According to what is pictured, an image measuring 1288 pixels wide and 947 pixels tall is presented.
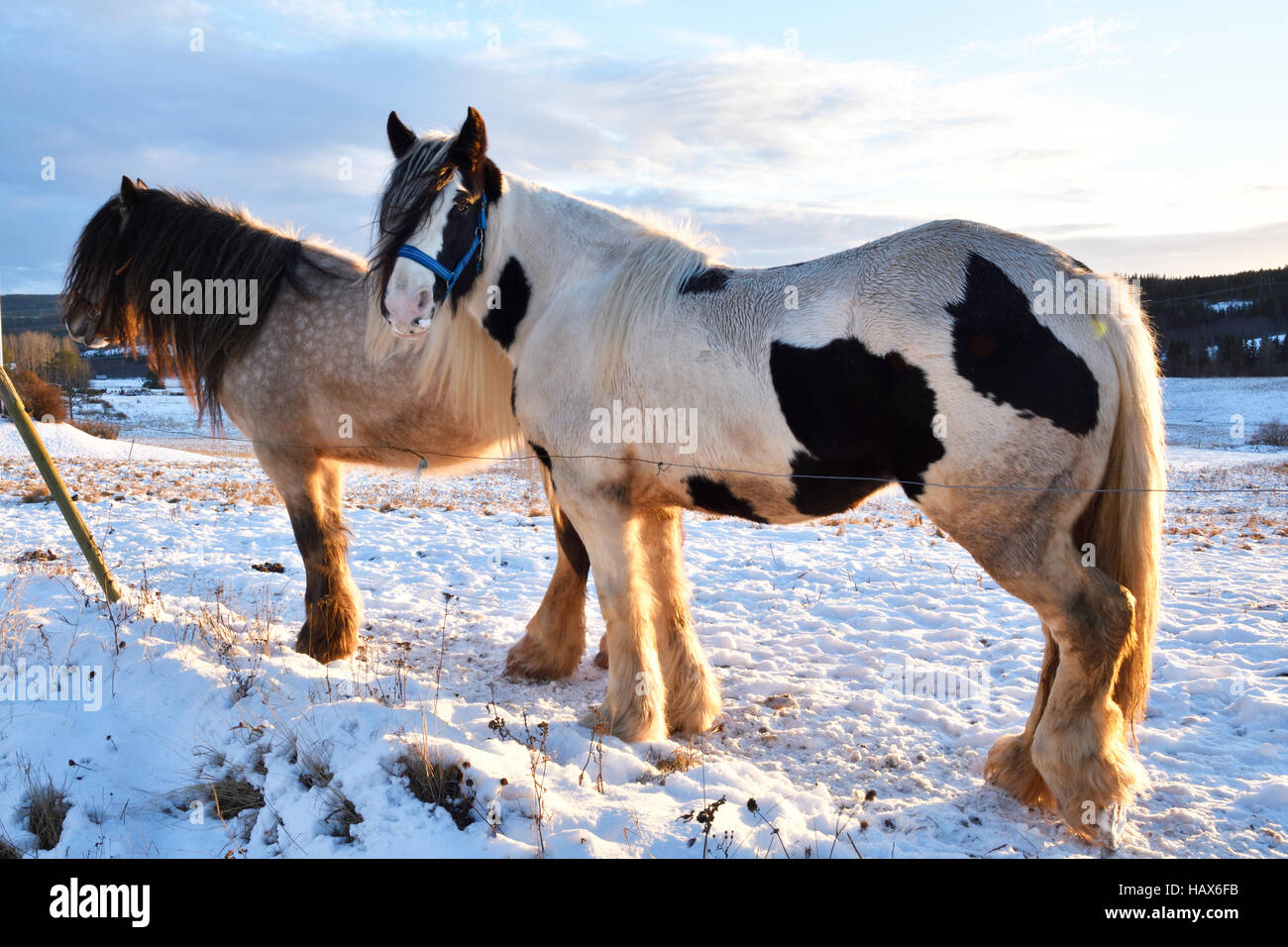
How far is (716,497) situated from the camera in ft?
11.1

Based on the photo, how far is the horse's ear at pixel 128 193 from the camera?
487 centimetres

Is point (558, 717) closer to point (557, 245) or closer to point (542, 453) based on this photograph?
point (542, 453)

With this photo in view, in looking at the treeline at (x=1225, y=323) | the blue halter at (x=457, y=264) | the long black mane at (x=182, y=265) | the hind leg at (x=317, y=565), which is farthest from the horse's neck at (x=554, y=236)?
the treeline at (x=1225, y=323)

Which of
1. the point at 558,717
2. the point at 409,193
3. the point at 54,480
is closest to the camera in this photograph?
the point at 409,193

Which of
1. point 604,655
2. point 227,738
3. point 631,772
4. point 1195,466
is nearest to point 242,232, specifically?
point 227,738

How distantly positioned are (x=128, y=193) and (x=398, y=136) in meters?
2.53

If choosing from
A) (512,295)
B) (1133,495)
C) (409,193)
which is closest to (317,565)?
(512,295)

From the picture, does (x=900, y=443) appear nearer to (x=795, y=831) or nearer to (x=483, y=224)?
(x=795, y=831)

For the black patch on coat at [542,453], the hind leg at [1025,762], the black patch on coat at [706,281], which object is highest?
the black patch on coat at [706,281]

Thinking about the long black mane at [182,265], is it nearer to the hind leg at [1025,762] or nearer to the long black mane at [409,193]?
the long black mane at [409,193]

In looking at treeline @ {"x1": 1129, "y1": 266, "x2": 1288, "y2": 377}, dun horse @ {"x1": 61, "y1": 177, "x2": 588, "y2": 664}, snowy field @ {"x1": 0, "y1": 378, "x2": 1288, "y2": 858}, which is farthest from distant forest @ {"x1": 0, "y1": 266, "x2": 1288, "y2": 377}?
dun horse @ {"x1": 61, "y1": 177, "x2": 588, "y2": 664}

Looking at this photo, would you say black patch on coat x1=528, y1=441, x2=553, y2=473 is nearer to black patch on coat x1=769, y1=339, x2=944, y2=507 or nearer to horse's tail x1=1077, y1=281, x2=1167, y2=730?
black patch on coat x1=769, y1=339, x2=944, y2=507

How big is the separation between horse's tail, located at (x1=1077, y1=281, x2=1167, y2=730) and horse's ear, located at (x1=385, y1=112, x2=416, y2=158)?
3.26 meters

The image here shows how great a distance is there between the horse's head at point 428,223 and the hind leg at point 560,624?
1.64 metres
